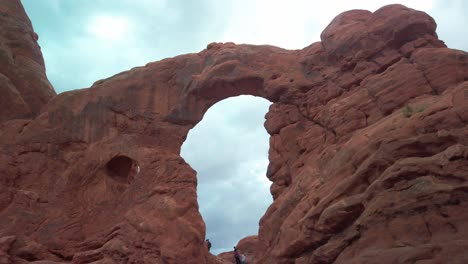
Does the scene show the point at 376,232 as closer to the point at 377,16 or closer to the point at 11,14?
the point at 377,16

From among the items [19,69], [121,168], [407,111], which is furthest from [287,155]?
[19,69]

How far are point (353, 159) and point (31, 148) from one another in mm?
16554

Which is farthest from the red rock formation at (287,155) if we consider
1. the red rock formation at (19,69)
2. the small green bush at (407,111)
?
the red rock formation at (19,69)

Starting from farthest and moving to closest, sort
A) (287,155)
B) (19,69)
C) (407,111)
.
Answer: (19,69) → (287,155) → (407,111)

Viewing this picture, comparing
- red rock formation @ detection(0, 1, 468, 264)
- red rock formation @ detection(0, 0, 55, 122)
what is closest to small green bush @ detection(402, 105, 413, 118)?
red rock formation @ detection(0, 1, 468, 264)

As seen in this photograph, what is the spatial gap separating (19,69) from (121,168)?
9.04 m

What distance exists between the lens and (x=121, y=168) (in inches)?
901

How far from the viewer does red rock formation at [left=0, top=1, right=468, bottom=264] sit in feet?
38.4

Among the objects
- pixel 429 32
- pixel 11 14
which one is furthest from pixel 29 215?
pixel 429 32

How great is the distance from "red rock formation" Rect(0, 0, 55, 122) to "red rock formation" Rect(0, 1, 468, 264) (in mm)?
1112

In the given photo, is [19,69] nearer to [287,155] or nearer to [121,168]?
[121,168]

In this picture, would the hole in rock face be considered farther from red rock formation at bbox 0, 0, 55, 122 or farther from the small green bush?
the small green bush

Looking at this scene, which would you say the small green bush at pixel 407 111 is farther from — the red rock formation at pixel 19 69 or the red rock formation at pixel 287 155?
the red rock formation at pixel 19 69

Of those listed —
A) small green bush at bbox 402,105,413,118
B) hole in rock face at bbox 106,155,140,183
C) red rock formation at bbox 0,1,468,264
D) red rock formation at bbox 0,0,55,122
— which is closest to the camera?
red rock formation at bbox 0,1,468,264
